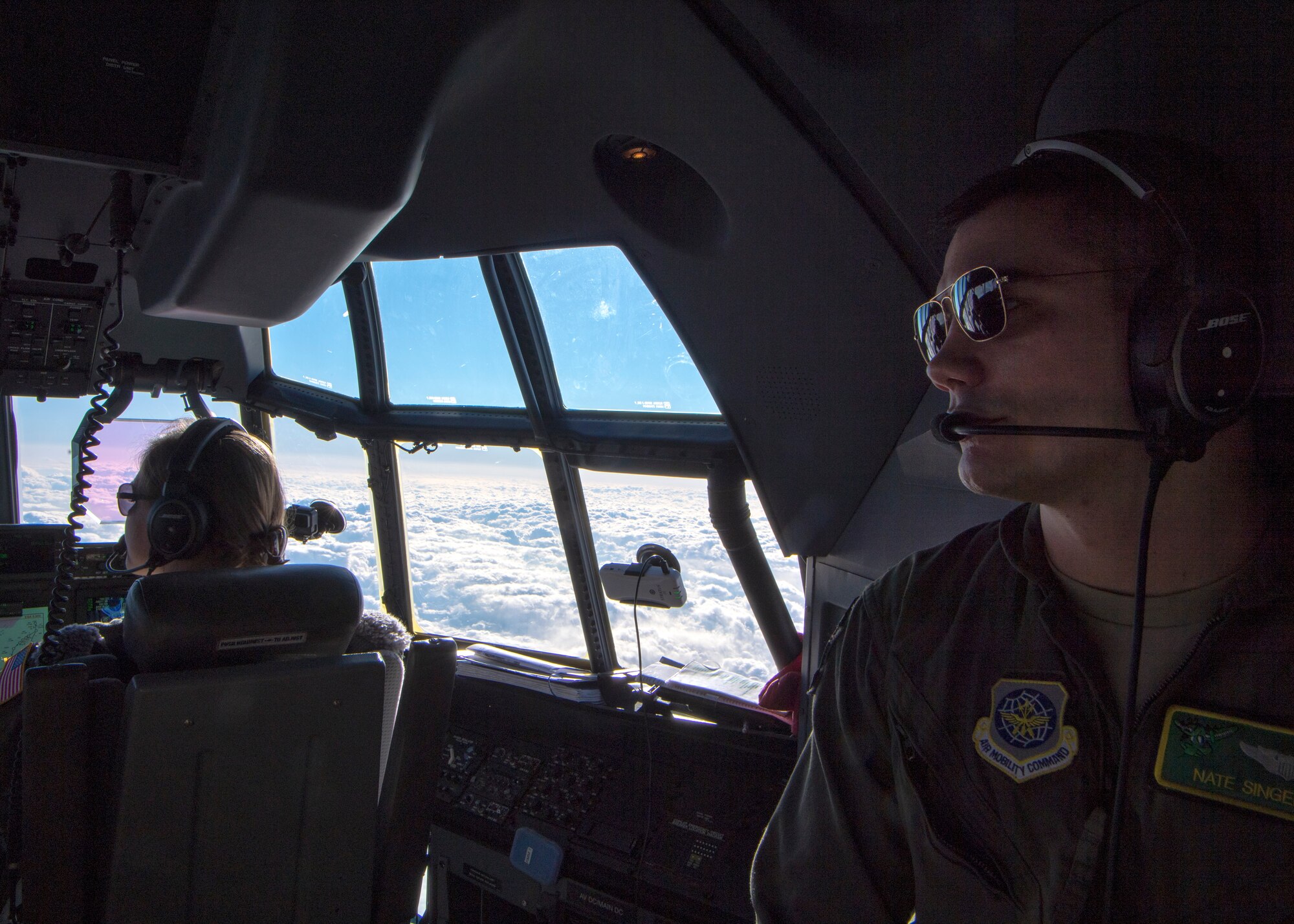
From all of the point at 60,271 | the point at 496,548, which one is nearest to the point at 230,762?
the point at 60,271

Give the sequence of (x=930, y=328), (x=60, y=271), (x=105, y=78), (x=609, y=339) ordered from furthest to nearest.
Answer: (x=609, y=339)
(x=60, y=271)
(x=105, y=78)
(x=930, y=328)

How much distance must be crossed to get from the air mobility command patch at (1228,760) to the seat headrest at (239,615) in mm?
1400

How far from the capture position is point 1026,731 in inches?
34.4

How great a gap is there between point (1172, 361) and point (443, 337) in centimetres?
364

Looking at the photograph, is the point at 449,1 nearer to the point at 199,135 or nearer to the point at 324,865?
the point at 199,135

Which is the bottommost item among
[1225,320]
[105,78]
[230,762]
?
[230,762]

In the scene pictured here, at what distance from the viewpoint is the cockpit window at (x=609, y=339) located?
3.10 meters

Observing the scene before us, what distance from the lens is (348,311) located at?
430cm

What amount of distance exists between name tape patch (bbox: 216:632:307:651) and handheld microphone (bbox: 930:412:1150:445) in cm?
124

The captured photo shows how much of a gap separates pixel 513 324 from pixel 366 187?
2160mm

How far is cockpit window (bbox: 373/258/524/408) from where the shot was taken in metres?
3.69

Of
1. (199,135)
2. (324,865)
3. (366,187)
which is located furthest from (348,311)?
(324,865)

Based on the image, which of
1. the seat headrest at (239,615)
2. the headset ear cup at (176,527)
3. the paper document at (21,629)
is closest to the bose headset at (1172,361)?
the seat headrest at (239,615)

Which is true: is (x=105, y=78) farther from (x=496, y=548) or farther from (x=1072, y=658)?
(x=496, y=548)
